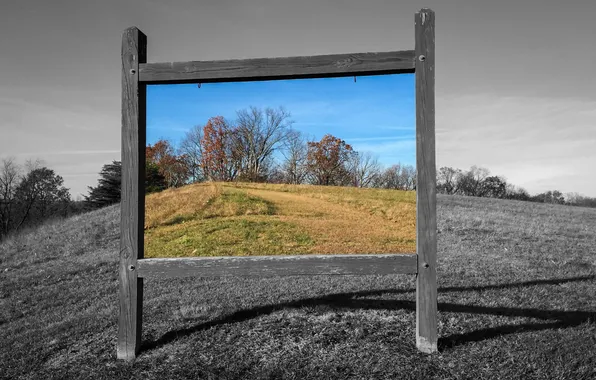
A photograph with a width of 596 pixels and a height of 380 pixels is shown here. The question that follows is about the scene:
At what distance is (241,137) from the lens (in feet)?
12.6

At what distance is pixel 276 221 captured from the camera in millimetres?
4129

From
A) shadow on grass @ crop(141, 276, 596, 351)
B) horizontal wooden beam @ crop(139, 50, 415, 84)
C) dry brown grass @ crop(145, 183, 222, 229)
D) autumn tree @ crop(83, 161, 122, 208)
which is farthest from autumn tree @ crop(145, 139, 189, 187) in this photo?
autumn tree @ crop(83, 161, 122, 208)

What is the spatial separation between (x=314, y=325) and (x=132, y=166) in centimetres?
261

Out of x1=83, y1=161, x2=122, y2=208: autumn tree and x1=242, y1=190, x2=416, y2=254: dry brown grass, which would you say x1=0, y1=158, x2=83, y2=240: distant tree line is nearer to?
→ x1=83, y1=161, x2=122, y2=208: autumn tree

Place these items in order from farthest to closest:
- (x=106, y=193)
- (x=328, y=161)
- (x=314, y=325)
Result: (x=106, y=193) < (x=314, y=325) < (x=328, y=161)

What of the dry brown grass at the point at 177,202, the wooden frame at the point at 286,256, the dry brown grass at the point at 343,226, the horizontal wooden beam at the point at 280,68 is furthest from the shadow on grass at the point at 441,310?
the horizontal wooden beam at the point at 280,68

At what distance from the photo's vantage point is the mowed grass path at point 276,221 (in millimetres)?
3908

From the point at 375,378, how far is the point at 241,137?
245 cm

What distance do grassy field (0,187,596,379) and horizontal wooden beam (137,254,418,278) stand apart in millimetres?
350

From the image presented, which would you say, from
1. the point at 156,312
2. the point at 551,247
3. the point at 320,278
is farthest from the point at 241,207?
the point at 551,247

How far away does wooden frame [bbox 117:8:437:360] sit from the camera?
3.88m

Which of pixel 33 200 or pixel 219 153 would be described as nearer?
pixel 219 153

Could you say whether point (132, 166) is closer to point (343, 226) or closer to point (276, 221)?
point (276, 221)

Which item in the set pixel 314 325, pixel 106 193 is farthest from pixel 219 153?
pixel 106 193
